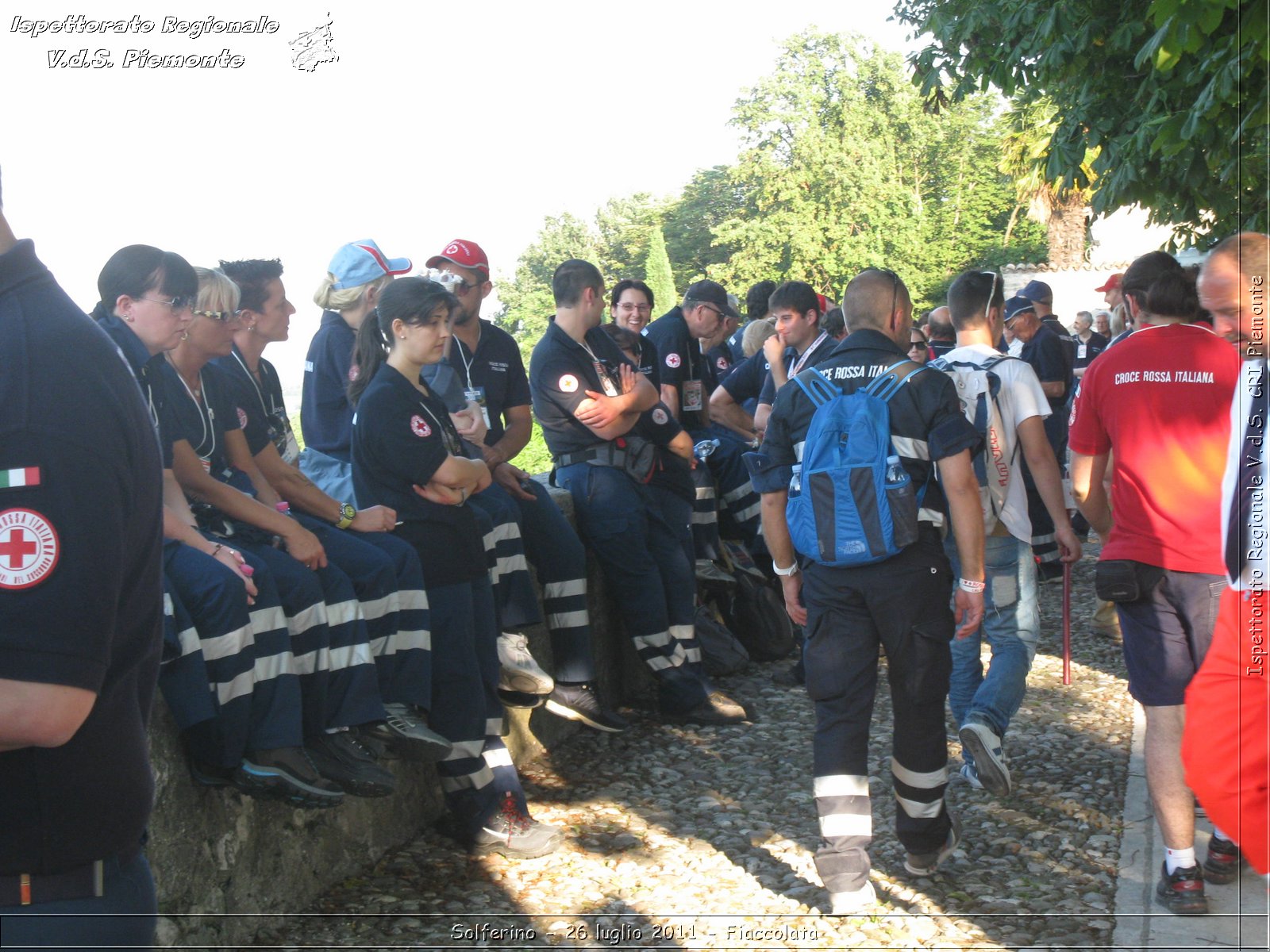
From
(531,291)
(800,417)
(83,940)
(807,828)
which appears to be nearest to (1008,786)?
(807,828)

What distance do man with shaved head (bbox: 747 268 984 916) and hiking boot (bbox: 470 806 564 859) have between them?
121cm

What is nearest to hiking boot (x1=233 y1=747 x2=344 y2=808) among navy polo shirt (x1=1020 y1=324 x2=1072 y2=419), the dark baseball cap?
the dark baseball cap

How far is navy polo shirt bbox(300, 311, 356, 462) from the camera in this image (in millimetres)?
5582

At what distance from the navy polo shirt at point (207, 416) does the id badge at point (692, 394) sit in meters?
3.78

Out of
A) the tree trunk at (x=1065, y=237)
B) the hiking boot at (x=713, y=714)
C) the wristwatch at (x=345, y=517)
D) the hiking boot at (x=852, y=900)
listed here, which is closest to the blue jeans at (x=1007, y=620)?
the hiking boot at (x=852, y=900)

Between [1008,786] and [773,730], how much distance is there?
168 cm

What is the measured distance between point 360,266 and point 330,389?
0.60 metres

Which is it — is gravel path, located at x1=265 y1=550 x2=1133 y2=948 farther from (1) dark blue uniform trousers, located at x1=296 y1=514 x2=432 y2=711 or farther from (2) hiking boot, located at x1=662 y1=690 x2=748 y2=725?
(1) dark blue uniform trousers, located at x1=296 y1=514 x2=432 y2=711

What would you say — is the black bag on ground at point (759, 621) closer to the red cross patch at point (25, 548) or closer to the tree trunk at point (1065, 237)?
the red cross patch at point (25, 548)

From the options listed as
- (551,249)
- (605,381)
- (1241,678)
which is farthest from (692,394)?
(551,249)

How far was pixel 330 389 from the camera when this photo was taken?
559 centimetres

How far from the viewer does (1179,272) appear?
470 cm

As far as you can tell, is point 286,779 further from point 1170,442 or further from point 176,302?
point 1170,442

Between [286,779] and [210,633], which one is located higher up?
[210,633]
